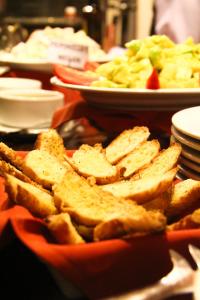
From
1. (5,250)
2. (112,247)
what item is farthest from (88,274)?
(5,250)

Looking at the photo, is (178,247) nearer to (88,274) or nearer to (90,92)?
(88,274)

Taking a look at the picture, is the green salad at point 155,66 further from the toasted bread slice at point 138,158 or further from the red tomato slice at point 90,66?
the toasted bread slice at point 138,158

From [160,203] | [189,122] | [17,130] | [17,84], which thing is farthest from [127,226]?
[17,84]

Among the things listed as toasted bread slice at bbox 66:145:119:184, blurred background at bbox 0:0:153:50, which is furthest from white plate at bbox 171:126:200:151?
blurred background at bbox 0:0:153:50

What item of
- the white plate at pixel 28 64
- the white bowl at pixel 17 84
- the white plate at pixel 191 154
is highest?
the white plate at pixel 191 154

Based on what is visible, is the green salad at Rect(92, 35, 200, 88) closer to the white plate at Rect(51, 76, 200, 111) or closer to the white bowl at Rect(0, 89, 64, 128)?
the white plate at Rect(51, 76, 200, 111)

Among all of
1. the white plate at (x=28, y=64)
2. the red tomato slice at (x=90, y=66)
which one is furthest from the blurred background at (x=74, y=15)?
the red tomato slice at (x=90, y=66)

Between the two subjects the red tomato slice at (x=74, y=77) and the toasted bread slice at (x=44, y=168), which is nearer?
the toasted bread slice at (x=44, y=168)

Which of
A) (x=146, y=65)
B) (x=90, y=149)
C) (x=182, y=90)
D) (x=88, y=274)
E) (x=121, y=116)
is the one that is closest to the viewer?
(x=88, y=274)
